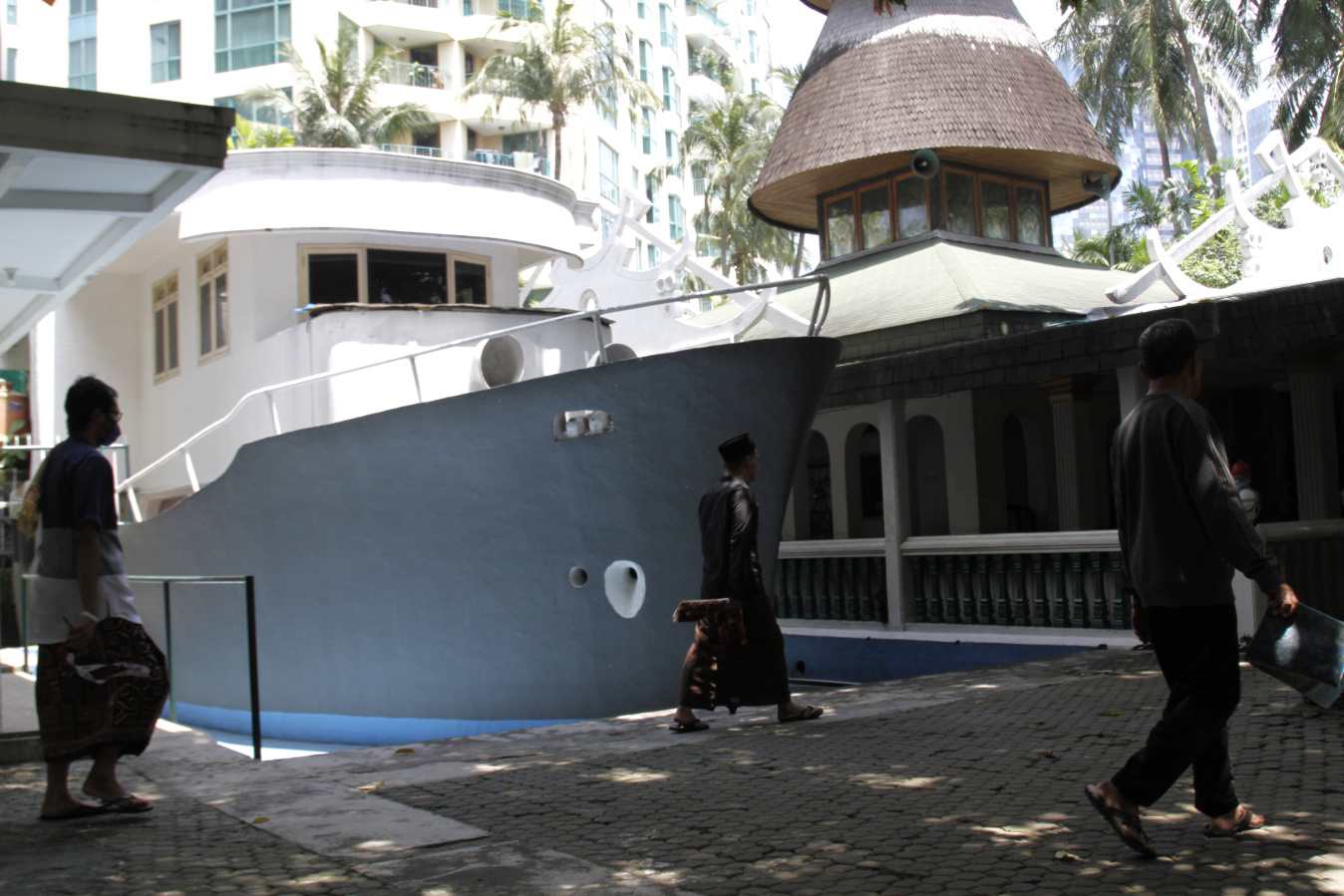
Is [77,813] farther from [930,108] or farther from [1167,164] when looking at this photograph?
[1167,164]

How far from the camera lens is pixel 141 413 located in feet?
46.3

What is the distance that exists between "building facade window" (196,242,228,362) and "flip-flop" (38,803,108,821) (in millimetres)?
7292

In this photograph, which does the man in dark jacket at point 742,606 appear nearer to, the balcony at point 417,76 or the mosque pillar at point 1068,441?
the mosque pillar at point 1068,441

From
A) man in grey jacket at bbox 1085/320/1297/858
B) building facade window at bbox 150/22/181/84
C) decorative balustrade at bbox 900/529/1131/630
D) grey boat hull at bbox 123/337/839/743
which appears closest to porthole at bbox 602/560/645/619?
grey boat hull at bbox 123/337/839/743

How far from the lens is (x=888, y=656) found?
11922 mm

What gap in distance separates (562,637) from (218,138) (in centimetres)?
418

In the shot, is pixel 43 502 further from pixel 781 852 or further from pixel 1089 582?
pixel 1089 582

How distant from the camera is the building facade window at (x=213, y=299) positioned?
38.5ft

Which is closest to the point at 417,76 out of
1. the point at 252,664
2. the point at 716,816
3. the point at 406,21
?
the point at 406,21

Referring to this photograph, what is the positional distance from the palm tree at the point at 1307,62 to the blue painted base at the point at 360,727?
22297mm

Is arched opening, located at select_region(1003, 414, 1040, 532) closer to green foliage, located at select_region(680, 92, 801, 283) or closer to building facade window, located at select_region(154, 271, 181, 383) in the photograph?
building facade window, located at select_region(154, 271, 181, 383)

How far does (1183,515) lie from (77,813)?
4347mm

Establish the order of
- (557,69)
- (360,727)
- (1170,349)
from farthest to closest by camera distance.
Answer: (557,69) → (360,727) → (1170,349)

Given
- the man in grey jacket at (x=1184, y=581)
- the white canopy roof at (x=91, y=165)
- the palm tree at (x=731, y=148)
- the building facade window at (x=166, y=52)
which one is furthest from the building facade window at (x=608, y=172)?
the man in grey jacket at (x=1184, y=581)
